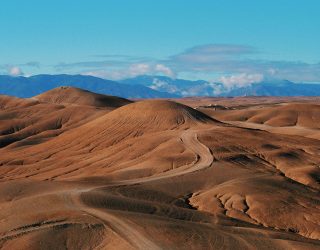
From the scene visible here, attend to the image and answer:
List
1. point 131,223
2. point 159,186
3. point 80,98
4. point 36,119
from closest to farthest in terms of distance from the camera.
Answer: point 131,223, point 159,186, point 36,119, point 80,98

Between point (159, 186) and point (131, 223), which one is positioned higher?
point (131, 223)

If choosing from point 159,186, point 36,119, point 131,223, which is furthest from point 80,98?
point 131,223

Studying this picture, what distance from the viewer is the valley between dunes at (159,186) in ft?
126

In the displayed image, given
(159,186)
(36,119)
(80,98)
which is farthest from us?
(80,98)

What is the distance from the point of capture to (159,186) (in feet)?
187

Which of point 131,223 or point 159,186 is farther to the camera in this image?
point 159,186

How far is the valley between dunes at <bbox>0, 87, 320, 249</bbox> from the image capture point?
38531 millimetres

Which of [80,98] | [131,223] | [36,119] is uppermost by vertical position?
[131,223]

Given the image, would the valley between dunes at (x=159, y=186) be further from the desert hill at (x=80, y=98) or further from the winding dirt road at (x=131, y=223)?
the desert hill at (x=80, y=98)

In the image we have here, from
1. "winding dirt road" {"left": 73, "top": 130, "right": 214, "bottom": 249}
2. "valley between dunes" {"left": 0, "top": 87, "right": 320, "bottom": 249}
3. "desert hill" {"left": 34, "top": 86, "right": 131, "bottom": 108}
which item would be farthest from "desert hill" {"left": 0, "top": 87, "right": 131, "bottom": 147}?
"winding dirt road" {"left": 73, "top": 130, "right": 214, "bottom": 249}

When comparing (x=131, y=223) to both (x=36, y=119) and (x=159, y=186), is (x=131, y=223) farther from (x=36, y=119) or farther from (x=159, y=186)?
(x=36, y=119)

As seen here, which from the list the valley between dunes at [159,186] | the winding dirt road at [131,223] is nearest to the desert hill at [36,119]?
the valley between dunes at [159,186]

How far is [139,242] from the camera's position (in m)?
36.5

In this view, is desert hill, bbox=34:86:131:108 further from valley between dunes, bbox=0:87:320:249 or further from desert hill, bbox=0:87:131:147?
valley between dunes, bbox=0:87:320:249
